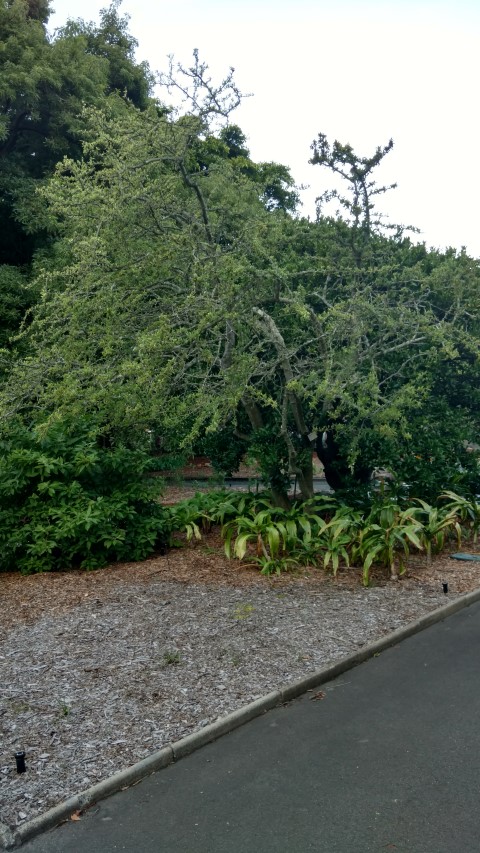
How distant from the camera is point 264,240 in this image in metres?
8.95

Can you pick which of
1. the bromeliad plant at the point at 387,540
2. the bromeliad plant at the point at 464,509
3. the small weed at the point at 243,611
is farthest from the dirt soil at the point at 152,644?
the bromeliad plant at the point at 464,509

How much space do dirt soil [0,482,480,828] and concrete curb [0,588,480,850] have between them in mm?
72

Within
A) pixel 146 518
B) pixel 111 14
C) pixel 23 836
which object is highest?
pixel 111 14

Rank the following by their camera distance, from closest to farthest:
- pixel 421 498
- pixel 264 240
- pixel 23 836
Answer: pixel 23 836 < pixel 264 240 < pixel 421 498

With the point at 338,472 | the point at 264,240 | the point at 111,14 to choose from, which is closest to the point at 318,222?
the point at 264,240

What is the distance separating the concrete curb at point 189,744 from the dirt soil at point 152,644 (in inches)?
2.9

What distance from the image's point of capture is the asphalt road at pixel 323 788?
11.2 feet

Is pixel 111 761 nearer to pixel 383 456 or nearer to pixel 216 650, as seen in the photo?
pixel 216 650

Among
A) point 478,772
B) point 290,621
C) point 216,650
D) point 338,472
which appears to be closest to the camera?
point 478,772

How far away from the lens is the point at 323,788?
3.83 meters

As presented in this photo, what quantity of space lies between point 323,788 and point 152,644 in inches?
95.3

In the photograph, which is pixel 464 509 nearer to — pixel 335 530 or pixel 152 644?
pixel 335 530

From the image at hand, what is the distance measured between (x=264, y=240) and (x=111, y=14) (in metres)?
17.7

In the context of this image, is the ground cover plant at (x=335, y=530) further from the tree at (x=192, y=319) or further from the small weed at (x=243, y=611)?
the small weed at (x=243, y=611)
